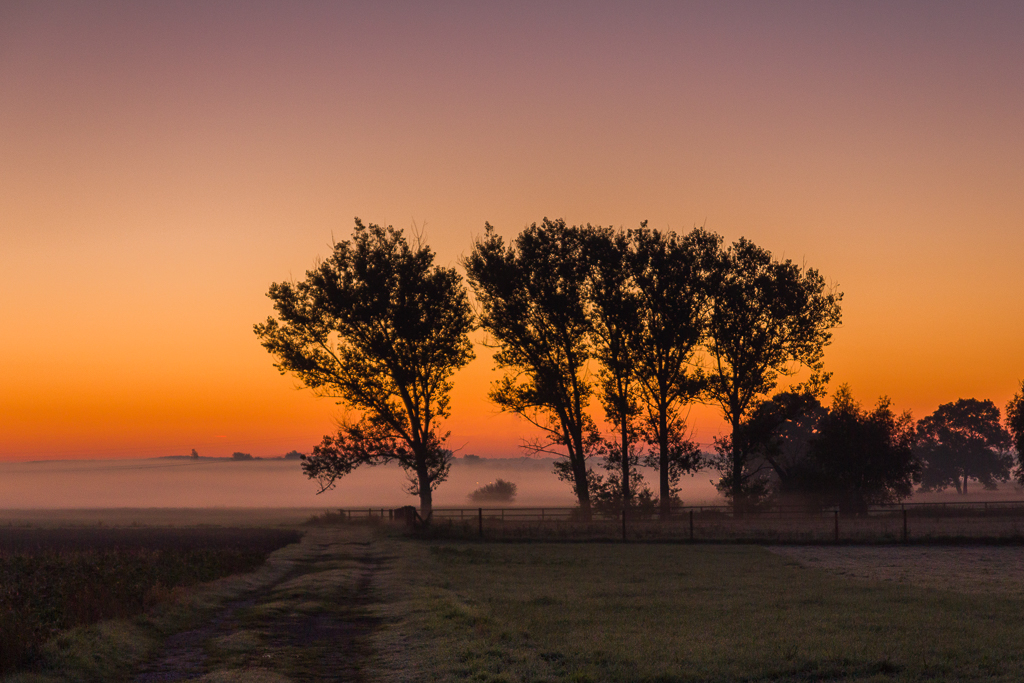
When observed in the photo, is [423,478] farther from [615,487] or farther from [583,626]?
[583,626]

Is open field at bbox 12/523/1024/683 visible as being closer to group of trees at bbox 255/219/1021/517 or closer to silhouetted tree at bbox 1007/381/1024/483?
group of trees at bbox 255/219/1021/517

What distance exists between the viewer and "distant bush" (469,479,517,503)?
14438 cm

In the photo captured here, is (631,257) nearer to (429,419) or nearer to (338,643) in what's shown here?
(429,419)

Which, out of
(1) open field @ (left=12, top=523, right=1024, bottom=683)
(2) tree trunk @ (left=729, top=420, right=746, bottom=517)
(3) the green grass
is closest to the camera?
(3) the green grass

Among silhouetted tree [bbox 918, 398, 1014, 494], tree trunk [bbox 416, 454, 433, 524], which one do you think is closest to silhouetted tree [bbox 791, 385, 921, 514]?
tree trunk [bbox 416, 454, 433, 524]

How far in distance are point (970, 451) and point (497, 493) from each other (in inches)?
3312

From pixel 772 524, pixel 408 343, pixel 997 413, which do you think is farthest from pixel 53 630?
pixel 997 413

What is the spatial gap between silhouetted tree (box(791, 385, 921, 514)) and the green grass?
36434mm

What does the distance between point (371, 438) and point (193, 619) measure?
1298 inches

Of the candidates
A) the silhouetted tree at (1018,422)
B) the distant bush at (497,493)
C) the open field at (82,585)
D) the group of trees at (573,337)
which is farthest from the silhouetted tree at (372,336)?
the distant bush at (497,493)

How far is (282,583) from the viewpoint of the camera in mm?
22750

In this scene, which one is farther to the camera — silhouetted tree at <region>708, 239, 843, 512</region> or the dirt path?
silhouetted tree at <region>708, 239, 843, 512</region>

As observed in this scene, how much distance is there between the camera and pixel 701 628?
1404 centimetres

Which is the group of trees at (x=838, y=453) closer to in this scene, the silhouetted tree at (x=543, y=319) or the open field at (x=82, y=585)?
the silhouetted tree at (x=543, y=319)
